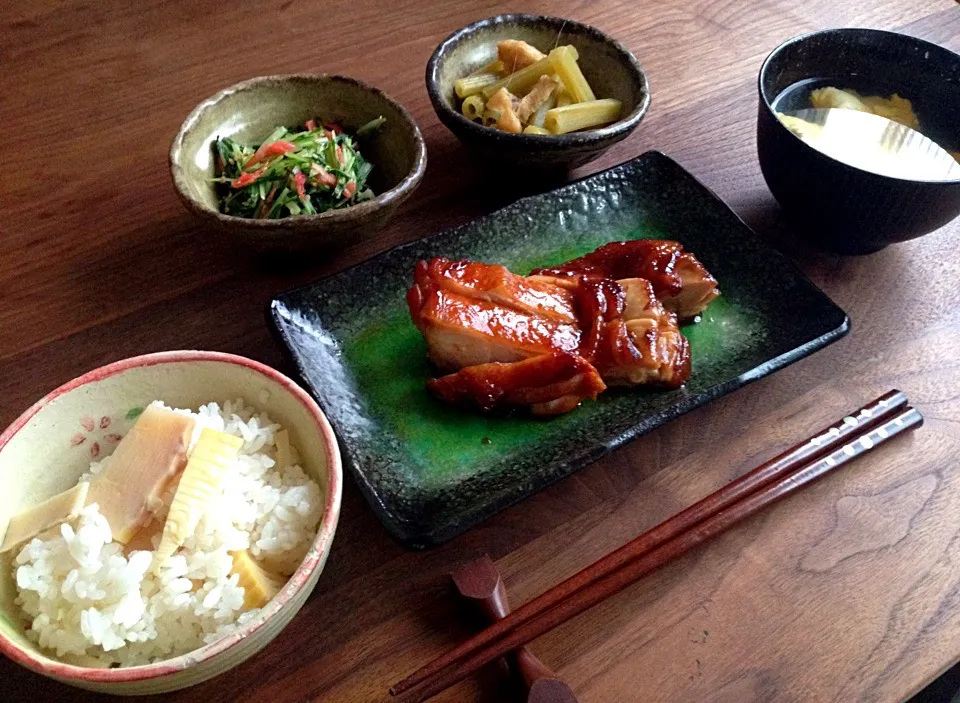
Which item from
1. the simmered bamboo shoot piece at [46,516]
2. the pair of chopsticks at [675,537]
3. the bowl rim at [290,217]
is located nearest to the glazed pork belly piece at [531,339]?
the bowl rim at [290,217]

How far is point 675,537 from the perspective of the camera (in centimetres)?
123

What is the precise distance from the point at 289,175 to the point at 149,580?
0.90 metres

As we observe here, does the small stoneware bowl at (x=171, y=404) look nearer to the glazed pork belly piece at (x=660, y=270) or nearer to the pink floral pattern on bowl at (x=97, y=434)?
the pink floral pattern on bowl at (x=97, y=434)

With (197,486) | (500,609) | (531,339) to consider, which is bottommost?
(500,609)

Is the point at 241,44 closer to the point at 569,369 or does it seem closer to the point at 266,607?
the point at 569,369

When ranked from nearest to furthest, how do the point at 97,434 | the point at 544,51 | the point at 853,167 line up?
1. the point at 97,434
2. the point at 853,167
3. the point at 544,51

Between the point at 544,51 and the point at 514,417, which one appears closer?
the point at 514,417

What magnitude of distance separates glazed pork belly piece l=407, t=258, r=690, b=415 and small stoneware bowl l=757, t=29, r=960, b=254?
1.57ft

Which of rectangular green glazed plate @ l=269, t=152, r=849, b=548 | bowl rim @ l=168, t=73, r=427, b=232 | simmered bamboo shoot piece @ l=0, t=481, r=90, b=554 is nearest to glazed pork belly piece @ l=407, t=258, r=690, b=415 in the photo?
rectangular green glazed plate @ l=269, t=152, r=849, b=548

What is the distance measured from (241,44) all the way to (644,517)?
1730 millimetres

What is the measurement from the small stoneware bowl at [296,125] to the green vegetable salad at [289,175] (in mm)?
37

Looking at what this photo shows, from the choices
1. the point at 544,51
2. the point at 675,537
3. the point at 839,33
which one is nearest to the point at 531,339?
the point at 675,537

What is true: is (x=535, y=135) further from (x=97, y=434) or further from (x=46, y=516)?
(x=46, y=516)

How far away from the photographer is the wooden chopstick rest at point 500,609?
105 cm
